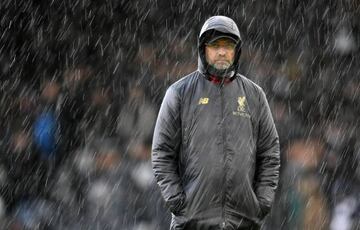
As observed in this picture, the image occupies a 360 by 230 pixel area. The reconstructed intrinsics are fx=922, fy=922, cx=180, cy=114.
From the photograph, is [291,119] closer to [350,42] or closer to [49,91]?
[350,42]

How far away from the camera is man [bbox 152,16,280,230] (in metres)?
4.52

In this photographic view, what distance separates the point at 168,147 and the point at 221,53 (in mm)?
541

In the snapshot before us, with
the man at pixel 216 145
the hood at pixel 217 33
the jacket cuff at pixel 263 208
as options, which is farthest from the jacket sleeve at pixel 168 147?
the jacket cuff at pixel 263 208

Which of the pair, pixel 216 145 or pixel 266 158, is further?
pixel 266 158

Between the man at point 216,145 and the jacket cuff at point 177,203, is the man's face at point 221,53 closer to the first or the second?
the man at point 216,145

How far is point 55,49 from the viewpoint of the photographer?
25.3ft

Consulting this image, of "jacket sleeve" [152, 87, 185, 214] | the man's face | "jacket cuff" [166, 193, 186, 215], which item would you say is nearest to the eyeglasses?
the man's face

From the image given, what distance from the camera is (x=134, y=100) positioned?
761 centimetres

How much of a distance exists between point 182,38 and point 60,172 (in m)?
1.50

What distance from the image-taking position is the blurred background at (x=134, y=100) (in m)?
7.29

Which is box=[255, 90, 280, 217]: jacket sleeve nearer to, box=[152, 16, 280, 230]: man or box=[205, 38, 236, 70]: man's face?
box=[152, 16, 280, 230]: man

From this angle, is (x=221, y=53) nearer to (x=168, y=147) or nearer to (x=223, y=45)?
(x=223, y=45)

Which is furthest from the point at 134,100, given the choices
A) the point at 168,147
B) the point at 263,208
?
the point at 263,208

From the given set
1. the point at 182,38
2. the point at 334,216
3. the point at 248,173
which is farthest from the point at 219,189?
the point at 182,38
